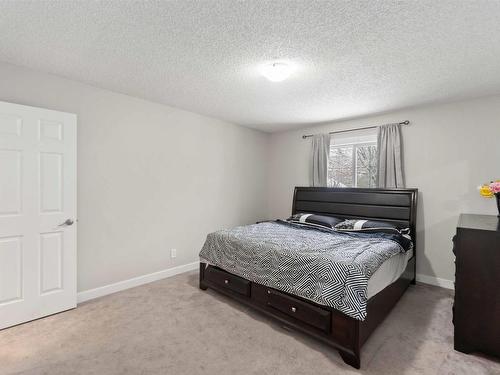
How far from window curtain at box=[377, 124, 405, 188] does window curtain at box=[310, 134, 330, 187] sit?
2.91ft

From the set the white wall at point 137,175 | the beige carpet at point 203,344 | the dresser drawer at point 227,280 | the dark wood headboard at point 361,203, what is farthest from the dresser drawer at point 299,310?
the dark wood headboard at point 361,203

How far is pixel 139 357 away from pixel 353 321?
1687 millimetres

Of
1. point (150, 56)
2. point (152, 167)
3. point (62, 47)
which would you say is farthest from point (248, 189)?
Answer: point (62, 47)

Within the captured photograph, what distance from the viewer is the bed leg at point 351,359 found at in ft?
6.32

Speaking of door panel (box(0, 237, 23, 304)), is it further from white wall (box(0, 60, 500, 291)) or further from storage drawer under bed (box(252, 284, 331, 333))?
storage drawer under bed (box(252, 284, 331, 333))

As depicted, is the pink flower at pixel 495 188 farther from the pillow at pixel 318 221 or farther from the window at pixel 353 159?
the pillow at pixel 318 221

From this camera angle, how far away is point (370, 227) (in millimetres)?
3387

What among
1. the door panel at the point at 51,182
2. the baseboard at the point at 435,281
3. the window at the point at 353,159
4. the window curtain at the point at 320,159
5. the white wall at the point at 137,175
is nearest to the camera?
the door panel at the point at 51,182

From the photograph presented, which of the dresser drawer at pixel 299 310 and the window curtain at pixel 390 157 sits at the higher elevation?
the window curtain at pixel 390 157

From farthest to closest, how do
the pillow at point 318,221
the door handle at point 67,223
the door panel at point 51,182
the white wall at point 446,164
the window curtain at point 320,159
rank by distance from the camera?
the window curtain at point 320,159 < the pillow at point 318,221 < the white wall at point 446,164 < the door handle at point 67,223 < the door panel at point 51,182

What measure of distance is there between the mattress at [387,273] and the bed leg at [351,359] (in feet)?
1.53

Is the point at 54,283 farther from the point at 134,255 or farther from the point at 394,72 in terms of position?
the point at 394,72

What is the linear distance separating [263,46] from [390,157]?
8.91 ft

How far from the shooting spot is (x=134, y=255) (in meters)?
3.47
